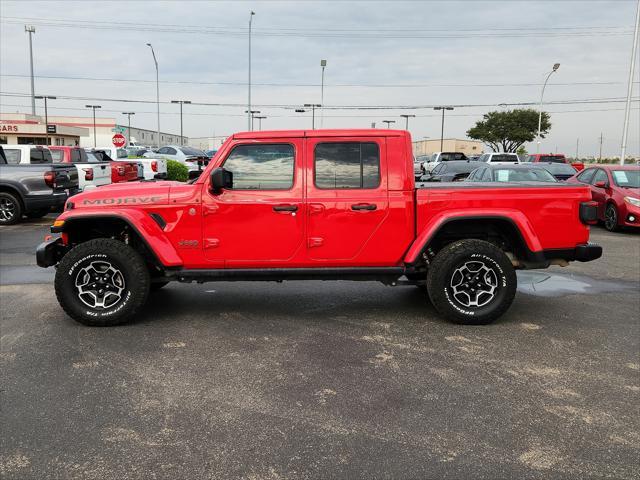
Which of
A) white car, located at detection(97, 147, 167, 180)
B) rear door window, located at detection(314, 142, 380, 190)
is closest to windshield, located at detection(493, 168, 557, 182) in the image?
rear door window, located at detection(314, 142, 380, 190)

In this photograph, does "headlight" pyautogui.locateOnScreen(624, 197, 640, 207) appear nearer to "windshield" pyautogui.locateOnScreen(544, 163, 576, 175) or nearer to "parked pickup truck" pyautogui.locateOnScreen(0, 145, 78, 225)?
"windshield" pyautogui.locateOnScreen(544, 163, 576, 175)

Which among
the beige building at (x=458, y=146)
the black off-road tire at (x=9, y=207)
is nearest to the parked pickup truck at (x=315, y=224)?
the black off-road tire at (x=9, y=207)

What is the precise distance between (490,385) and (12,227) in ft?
40.4

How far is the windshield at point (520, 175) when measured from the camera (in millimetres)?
12320

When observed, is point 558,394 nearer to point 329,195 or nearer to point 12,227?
point 329,195

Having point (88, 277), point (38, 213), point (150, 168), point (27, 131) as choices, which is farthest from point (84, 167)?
point (27, 131)

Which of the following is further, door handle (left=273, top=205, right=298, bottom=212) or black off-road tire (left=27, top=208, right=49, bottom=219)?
black off-road tire (left=27, top=208, right=49, bottom=219)

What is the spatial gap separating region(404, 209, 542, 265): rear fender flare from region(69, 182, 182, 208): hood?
2.45m

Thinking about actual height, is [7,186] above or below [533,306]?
above

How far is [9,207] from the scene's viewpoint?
13.0m

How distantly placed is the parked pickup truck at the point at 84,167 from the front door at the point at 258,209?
8.75 m

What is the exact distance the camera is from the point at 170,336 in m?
5.09

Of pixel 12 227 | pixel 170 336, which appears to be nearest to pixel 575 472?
pixel 170 336

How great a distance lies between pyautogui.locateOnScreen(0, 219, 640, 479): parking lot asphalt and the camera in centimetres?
300
